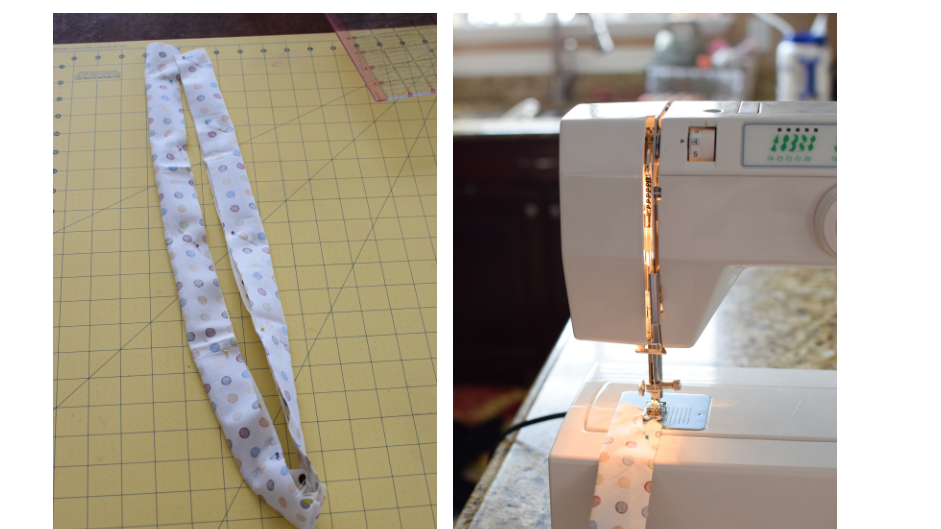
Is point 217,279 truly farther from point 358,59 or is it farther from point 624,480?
point 624,480

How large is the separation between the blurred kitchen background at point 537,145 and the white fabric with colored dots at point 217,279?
0.65 m

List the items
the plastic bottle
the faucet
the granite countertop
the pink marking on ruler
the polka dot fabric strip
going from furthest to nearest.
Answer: the faucet → the plastic bottle → the pink marking on ruler → the granite countertop → the polka dot fabric strip

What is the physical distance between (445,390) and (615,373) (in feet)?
0.64

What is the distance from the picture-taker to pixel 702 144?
0.57 m

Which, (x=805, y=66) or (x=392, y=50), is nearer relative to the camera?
(x=392, y=50)

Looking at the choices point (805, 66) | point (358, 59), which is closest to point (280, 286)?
point (358, 59)

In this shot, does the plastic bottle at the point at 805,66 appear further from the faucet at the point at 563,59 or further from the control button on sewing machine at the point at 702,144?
the control button on sewing machine at the point at 702,144

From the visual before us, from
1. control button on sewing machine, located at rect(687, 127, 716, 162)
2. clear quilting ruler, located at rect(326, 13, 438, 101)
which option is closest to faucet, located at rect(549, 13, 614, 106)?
clear quilting ruler, located at rect(326, 13, 438, 101)

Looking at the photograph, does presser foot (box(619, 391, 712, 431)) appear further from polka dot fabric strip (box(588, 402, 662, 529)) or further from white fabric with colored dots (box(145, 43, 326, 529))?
white fabric with colored dots (box(145, 43, 326, 529))

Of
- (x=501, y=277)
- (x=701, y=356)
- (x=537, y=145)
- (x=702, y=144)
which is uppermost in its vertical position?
(x=702, y=144)

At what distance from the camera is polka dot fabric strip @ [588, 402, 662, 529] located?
1.82 feet

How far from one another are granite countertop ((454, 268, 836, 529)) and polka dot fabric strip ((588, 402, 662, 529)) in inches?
3.5

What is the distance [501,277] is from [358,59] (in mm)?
1540
